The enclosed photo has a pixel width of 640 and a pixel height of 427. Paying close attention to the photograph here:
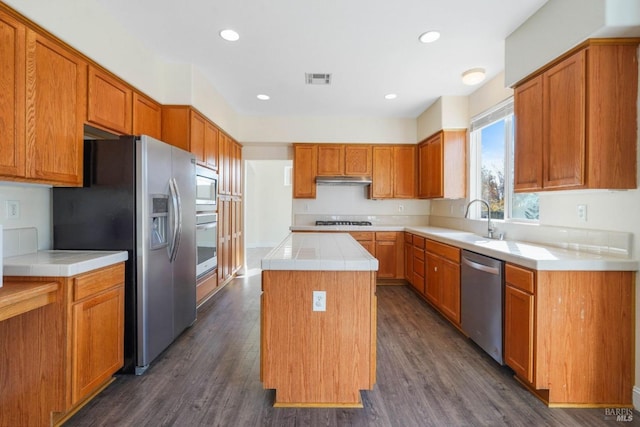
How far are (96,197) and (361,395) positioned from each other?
2298 mm

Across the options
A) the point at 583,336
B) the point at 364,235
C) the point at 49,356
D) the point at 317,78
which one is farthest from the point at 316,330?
the point at 364,235

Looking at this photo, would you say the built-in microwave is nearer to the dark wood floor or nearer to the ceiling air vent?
the dark wood floor

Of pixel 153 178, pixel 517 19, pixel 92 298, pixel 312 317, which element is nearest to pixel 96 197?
pixel 153 178

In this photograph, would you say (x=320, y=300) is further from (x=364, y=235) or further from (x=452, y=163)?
(x=452, y=163)

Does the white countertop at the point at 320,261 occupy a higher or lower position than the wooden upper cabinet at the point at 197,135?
lower

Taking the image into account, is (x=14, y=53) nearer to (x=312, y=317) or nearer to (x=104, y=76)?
(x=104, y=76)

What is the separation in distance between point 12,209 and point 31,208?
116 millimetres

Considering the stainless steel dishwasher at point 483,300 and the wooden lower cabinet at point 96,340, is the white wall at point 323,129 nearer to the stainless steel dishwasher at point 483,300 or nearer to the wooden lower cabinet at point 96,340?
the stainless steel dishwasher at point 483,300

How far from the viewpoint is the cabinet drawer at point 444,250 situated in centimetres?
296

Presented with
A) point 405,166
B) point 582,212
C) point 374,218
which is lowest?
point 374,218

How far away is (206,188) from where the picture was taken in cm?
366

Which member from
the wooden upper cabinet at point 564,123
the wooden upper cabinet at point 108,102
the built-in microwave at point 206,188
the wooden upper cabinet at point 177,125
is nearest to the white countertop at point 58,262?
the wooden upper cabinet at point 108,102

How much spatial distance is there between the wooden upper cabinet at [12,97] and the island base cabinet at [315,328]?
1.52 meters

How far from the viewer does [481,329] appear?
2488 mm
